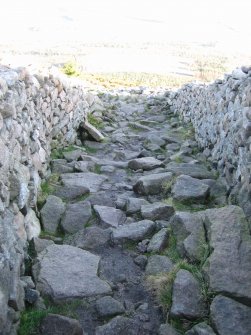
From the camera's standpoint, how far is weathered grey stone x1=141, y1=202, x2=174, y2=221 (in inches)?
271

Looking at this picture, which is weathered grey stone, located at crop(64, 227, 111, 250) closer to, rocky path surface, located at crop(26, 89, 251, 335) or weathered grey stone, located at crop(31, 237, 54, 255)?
rocky path surface, located at crop(26, 89, 251, 335)

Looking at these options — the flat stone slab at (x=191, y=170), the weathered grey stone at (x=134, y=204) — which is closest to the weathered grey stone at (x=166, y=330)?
the weathered grey stone at (x=134, y=204)

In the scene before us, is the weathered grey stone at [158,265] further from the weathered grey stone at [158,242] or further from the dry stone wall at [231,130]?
the dry stone wall at [231,130]

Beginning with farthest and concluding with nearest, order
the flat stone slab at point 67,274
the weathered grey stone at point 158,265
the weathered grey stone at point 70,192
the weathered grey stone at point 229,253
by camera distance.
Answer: the weathered grey stone at point 70,192
the weathered grey stone at point 158,265
the flat stone slab at point 67,274
the weathered grey stone at point 229,253

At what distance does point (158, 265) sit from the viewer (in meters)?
5.49

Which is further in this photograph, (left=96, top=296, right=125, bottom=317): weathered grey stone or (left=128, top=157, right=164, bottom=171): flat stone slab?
(left=128, top=157, right=164, bottom=171): flat stone slab

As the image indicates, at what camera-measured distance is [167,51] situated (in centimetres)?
17575

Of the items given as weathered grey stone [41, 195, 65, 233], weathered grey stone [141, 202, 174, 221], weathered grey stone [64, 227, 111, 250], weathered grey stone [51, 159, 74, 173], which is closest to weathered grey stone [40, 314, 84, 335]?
weathered grey stone [64, 227, 111, 250]

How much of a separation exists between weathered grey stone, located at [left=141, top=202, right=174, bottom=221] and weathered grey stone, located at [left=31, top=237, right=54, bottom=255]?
184 centimetres

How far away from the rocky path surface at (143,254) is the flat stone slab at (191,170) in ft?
0.08

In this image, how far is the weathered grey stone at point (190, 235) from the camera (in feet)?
18.0

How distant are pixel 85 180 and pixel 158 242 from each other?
10.8ft

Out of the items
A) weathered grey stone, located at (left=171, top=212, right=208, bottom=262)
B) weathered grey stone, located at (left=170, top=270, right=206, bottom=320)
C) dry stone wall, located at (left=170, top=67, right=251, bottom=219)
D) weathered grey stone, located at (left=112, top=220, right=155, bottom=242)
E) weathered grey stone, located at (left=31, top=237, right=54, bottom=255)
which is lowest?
weathered grey stone, located at (left=31, top=237, right=54, bottom=255)

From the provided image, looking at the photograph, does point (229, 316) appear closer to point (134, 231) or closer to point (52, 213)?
point (134, 231)
